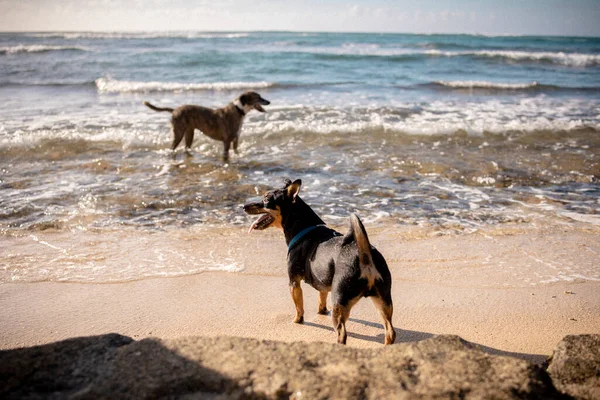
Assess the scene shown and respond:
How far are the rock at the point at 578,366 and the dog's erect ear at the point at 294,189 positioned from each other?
2.01 metres

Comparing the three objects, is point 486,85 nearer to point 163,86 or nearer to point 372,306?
point 163,86

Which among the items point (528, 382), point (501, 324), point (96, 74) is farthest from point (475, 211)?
point (96, 74)

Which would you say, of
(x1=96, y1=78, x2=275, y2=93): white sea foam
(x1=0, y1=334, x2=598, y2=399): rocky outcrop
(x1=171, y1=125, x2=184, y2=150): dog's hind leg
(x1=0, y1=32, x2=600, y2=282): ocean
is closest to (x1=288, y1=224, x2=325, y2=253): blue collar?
(x1=0, y1=32, x2=600, y2=282): ocean

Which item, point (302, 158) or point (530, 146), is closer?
point (302, 158)

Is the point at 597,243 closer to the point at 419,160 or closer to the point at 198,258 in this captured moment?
the point at 419,160

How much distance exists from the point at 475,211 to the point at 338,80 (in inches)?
547

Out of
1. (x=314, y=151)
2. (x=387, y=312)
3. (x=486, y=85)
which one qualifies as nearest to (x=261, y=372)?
(x=387, y=312)

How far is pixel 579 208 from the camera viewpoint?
5750mm

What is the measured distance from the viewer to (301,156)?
8.55 m

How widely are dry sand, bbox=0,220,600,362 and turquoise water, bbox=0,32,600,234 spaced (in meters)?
0.96

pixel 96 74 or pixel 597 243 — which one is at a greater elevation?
pixel 96 74

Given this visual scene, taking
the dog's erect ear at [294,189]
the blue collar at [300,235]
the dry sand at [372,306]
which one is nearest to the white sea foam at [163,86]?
the dry sand at [372,306]

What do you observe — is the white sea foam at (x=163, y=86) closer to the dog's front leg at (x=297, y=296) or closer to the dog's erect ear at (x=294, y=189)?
the dog's erect ear at (x=294, y=189)

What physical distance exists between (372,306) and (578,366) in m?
1.71
